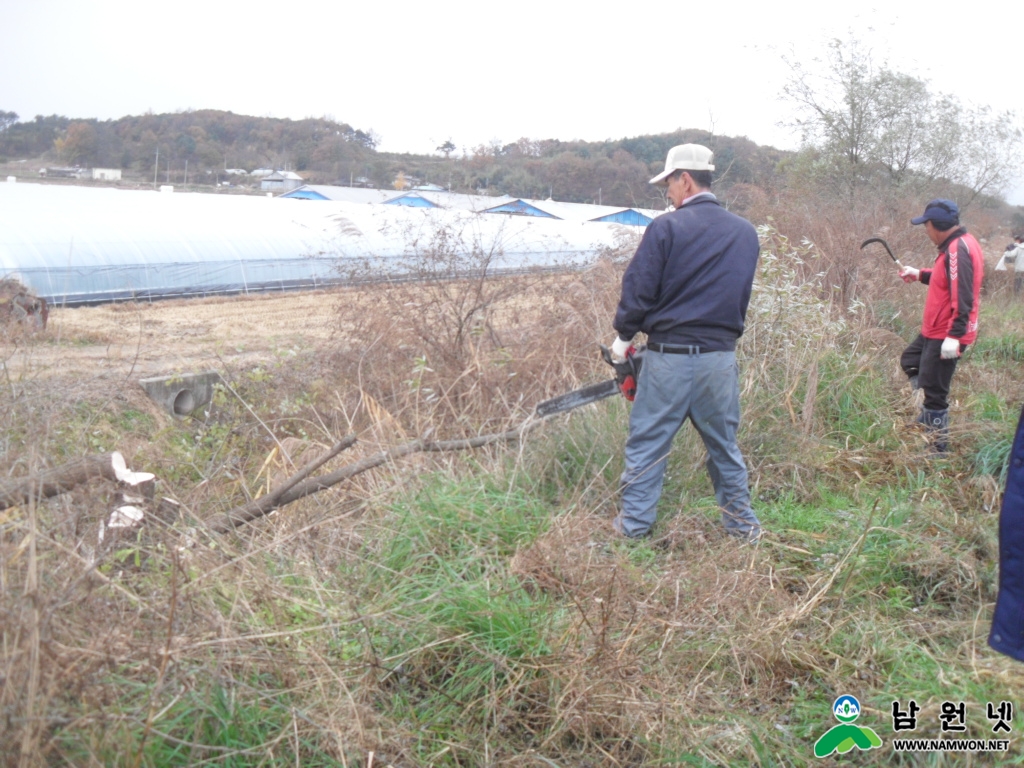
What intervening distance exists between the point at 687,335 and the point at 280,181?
35.1m

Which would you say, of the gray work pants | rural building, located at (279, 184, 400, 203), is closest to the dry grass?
the gray work pants

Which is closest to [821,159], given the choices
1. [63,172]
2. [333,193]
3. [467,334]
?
[467,334]

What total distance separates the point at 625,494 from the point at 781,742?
64.1 inches

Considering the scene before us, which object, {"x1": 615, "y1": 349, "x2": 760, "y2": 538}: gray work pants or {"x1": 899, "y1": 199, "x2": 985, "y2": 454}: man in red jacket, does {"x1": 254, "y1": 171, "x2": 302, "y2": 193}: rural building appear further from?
{"x1": 615, "y1": 349, "x2": 760, "y2": 538}: gray work pants

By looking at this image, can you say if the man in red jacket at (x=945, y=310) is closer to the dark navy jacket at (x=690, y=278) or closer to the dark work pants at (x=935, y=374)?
the dark work pants at (x=935, y=374)

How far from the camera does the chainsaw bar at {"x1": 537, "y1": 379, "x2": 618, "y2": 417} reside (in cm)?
473

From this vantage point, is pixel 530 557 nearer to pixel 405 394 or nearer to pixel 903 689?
pixel 903 689

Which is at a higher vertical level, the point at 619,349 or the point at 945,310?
the point at 945,310

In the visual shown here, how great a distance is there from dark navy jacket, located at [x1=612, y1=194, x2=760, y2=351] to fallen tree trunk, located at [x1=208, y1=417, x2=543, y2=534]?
1001mm

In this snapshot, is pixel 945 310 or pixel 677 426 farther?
pixel 945 310

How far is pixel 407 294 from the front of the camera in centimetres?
821

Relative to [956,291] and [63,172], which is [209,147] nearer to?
[63,172]

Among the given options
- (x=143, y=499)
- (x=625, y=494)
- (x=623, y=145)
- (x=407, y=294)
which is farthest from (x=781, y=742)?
(x=623, y=145)

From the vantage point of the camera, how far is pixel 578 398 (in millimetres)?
4766
